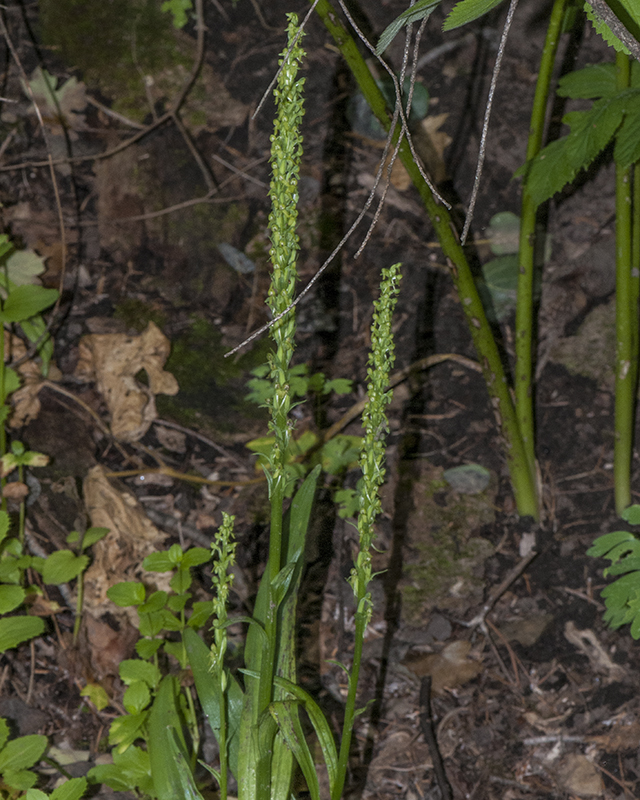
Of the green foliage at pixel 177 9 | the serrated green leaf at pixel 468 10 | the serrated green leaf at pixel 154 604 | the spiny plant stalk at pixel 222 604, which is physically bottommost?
the serrated green leaf at pixel 154 604

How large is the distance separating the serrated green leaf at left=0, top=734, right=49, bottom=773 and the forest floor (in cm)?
31

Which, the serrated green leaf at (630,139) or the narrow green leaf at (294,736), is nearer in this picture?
the narrow green leaf at (294,736)

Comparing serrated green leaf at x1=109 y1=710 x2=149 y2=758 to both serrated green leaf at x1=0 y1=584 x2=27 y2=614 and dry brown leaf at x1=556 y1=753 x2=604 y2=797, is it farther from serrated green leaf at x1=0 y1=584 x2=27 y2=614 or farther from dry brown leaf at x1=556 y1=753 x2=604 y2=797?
dry brown leaf at x1=556 y1=753 x2=604 y2=797

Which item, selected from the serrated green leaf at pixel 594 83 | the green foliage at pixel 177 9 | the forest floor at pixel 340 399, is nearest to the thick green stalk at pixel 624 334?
the serrated green leaf at pixel 594 83

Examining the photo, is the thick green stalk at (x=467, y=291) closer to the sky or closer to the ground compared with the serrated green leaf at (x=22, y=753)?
closer to the sky

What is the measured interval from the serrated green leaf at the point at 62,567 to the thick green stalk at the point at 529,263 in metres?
1.63

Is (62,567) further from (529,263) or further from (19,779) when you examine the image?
(529,263)

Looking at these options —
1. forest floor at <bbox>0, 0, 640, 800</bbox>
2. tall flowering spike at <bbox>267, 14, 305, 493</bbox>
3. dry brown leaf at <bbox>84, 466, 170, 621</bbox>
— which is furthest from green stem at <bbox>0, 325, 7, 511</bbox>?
tall flowering spike at <bbox>267, 14, 305, 493</bbox>

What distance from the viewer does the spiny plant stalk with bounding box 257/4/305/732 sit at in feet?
3.95

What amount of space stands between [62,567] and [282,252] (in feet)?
5.18

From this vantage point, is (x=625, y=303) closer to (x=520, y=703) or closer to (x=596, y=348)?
(x=596, y=348)

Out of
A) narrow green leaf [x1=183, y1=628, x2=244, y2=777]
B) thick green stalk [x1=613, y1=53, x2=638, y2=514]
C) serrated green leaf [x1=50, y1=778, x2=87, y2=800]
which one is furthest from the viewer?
thick green stalk [x1=613, y1=53, x2=638, y2=514]

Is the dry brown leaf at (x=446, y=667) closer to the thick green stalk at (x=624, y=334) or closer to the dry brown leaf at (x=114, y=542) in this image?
the thick green stalk at (x=624, y=334)

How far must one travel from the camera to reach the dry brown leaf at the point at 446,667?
2369 mm
